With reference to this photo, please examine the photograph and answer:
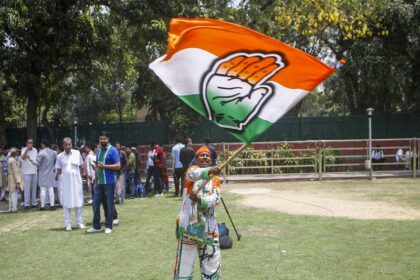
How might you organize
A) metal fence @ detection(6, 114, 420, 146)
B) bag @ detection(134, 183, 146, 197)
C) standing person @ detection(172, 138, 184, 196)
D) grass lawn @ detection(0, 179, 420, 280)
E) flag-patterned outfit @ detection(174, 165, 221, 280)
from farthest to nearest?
metal fence @ detection(6, 114, 420, 146), bag @ detection(134, 183, 146, 197), standing person @ detection(172, 138, 184, 196), grass lawn @ detection(0, 179, 420, 280), flag-patterned outfit @ detection(174, 165, 221, 280)

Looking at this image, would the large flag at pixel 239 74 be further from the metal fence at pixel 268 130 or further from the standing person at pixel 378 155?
the standing person at pixel 378 155

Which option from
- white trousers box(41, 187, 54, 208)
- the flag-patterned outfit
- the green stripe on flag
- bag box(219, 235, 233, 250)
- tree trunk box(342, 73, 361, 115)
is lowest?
bag box(219, 235, 233, 250)

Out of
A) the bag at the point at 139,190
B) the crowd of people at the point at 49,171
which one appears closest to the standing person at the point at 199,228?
the crowd of people at the point at 49,171

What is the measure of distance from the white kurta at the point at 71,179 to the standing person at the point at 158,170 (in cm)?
566

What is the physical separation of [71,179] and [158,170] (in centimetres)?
586

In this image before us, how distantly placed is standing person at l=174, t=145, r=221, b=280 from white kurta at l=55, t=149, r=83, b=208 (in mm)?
5956

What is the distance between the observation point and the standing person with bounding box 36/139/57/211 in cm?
1385

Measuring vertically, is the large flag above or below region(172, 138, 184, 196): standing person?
above

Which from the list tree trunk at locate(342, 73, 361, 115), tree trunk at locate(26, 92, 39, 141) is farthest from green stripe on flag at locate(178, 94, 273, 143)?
tree trunk at locate(342, 73, 361, 115)

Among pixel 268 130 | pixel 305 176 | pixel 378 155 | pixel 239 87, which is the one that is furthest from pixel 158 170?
pixel 239 87

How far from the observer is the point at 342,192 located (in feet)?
52.1

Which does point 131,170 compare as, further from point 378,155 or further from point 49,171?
point 378,155

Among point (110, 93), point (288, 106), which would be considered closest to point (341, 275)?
point (288, 106)

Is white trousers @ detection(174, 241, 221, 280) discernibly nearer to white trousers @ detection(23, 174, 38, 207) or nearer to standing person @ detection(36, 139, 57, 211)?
standing person @ detection(36, 139, 57, 211)
